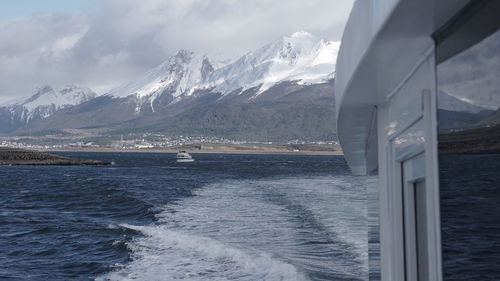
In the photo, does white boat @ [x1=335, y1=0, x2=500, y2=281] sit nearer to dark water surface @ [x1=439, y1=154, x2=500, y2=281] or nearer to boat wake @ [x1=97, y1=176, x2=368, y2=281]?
dark water surface @ [x1=439, y1=154, x2=500, y2=281]

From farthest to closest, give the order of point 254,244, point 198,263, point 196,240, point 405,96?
point 196,240 → point 254,244 → point 198,263 → point 405,96

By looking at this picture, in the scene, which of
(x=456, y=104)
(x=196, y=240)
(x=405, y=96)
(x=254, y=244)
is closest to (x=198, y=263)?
(x=254, y=244)

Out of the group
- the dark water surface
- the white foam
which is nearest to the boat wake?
the white foam

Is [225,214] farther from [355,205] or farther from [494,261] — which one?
[494,261]

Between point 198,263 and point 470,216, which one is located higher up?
point 470,216

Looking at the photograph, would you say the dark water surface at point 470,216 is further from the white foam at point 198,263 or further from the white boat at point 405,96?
the white foam at point 198,263

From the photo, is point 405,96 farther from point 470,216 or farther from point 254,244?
point 254,244

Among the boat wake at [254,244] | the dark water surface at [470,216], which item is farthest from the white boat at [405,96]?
the boat wake at [254,244]

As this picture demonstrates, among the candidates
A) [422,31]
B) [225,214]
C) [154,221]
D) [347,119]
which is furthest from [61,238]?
[422,31]

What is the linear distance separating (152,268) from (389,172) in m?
10.7

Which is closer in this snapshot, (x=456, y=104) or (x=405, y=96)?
(x=456, y=104)

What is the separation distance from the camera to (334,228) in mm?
17453

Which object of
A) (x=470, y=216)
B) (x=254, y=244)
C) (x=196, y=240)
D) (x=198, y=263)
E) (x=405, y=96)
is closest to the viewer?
(x=470, y=216)

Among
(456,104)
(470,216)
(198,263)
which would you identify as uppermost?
(456,104)
